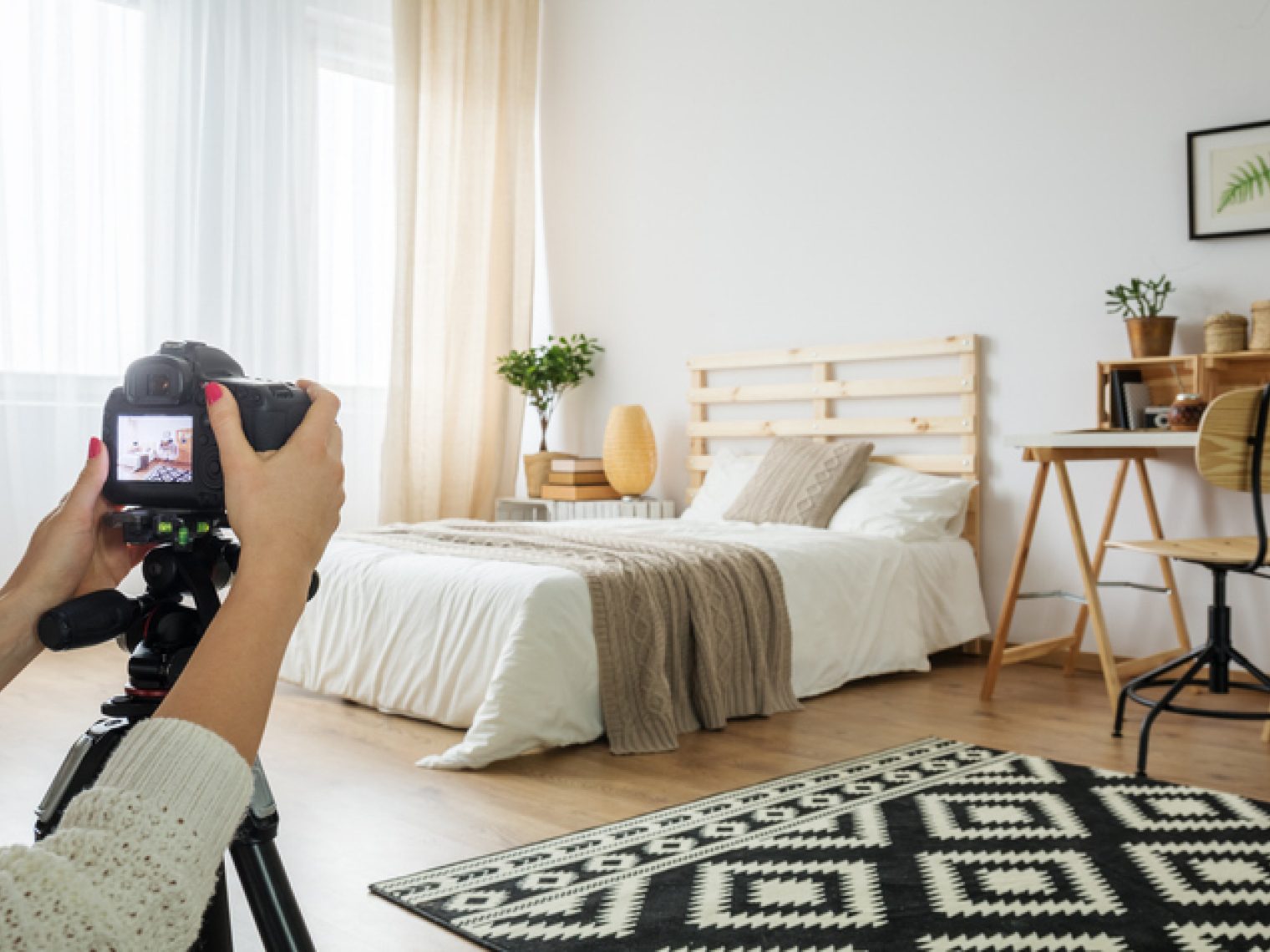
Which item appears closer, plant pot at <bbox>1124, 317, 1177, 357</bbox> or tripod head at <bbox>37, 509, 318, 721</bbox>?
tripod head at <bbox>37, 509, 318, 721</bbox>

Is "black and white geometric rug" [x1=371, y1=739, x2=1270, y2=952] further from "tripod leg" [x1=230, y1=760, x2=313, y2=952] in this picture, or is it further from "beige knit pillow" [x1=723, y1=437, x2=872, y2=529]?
"beige knit pillow" [x1=723, y1=437, x2=872, y2=529]

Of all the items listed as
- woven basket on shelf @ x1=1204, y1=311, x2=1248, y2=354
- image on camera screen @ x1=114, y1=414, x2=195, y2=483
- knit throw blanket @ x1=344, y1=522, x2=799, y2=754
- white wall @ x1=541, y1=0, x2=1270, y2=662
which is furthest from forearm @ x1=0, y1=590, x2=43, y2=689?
white wall @ x1=541, y1=0, x2=1270, y2=662

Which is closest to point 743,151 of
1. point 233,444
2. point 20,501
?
point 20,501

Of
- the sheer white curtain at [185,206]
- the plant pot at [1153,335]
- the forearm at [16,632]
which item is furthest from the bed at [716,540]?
the forearm at [16,632]

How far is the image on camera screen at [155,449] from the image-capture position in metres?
0.81

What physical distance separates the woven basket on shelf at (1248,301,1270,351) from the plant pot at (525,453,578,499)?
2.84 metres

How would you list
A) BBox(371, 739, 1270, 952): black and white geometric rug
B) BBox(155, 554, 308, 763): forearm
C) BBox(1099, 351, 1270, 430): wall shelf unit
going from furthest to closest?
BBox(1099, 351, 1270, 430): wall shelf unit → BBox(371, 739, 1270, 952): black and white geometric rug → BBox(155, 554, 308, 763): forearm

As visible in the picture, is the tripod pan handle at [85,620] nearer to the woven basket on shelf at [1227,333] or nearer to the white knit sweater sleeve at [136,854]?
the white knit sweater sleeve at [136,854]

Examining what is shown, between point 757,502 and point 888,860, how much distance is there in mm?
2237

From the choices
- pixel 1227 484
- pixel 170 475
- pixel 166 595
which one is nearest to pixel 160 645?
pixel 166 595

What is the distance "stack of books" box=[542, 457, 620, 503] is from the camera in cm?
503

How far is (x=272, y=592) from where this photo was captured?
0.59m

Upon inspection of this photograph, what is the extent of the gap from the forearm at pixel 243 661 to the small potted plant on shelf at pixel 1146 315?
341cm

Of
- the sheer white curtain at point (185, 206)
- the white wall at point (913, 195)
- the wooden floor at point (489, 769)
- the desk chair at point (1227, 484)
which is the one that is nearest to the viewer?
the wooden floor at point (489, 769)
